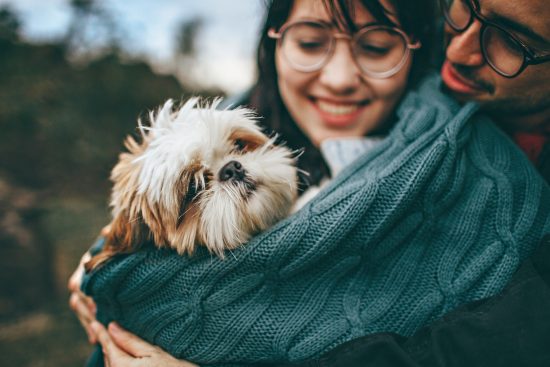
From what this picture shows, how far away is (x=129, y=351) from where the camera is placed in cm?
172

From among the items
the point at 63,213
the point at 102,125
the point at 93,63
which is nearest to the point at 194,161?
the point at 63,213

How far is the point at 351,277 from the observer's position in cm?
159

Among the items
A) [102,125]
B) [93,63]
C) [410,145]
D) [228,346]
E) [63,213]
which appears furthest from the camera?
[93,63]

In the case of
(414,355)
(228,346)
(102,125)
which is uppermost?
(102,125)

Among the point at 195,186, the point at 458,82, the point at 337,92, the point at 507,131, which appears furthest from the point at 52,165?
the point at 507,131

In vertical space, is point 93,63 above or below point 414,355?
above

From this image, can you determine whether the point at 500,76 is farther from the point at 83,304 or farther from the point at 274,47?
the point at 83,304

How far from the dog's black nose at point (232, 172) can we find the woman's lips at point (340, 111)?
23.1 inches

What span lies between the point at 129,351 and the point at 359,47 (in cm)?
163

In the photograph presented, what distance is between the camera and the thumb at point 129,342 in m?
1.67

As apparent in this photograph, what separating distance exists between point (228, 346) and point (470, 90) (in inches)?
56.7

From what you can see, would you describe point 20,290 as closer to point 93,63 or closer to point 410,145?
point 410,145

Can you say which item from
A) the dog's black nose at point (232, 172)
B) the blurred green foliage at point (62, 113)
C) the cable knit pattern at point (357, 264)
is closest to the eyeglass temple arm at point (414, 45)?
the cable knit pattern at point (357, 264)

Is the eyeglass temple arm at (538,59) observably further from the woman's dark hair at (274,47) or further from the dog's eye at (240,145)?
the dog's eye at (240,145)
